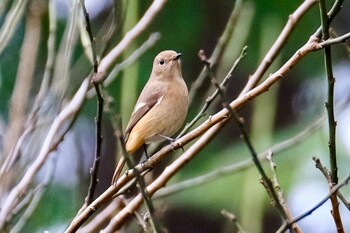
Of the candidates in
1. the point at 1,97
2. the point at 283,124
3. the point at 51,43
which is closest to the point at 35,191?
the point at 51,43

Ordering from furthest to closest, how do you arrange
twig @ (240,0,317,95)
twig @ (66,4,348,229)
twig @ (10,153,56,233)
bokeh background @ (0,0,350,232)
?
bokeh background @ (0,0,350,232), twig @ (10,153,56,233), twig @ (240,0,317,95), twig @ (66,4,348,229)

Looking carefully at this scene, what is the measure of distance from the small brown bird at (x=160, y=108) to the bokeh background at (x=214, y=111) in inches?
6.3

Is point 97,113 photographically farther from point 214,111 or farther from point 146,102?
point 214,111

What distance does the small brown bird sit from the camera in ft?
11.8

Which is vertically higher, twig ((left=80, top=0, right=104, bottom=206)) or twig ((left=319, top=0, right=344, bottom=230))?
twig ((left=80, top=0, right=104, bottom=206))

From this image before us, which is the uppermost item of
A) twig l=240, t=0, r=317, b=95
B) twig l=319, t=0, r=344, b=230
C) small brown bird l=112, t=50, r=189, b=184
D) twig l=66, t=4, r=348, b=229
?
small brown bird l=112, t=50, r=189, b=184

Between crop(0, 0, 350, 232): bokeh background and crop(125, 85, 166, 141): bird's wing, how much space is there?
13 cm

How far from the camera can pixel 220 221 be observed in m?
6.04

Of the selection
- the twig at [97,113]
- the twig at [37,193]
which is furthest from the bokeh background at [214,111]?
the twig at [97,113]

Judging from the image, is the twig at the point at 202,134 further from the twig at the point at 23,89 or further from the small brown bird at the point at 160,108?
the small brown bird at the point at 160,108

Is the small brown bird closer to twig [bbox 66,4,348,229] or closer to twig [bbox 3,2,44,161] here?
twig [bbox 3,2,44,161]

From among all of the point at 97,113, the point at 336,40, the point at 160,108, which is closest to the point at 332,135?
the point at 336,40

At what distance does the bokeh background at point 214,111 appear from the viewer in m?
3.45

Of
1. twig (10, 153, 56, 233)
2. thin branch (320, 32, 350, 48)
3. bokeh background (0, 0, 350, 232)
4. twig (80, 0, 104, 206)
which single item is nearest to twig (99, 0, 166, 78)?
bokeh background (0, 0, 350, 232)
